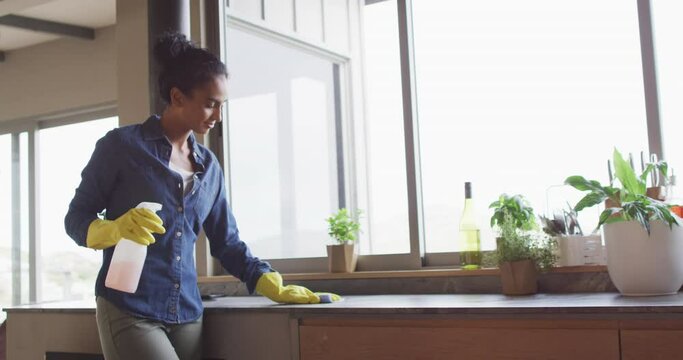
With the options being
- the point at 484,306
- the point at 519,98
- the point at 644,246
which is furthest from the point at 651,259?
the point at 519,98

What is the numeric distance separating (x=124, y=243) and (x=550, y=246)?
4.35ft

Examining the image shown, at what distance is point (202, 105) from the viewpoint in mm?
2346

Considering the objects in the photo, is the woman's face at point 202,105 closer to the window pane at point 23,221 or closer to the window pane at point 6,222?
the window pane at point 23,221

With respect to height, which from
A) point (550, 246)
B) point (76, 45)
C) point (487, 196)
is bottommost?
point (550, 246)

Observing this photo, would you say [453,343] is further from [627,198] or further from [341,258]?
[341,258]

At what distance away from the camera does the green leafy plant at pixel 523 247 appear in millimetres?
2439

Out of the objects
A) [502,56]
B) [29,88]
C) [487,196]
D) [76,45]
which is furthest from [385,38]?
[29,88]

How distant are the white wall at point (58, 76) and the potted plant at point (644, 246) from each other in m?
3.93

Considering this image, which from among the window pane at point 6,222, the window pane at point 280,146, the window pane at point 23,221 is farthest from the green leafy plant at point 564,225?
the window pane at point 6,222

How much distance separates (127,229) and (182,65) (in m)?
0.58

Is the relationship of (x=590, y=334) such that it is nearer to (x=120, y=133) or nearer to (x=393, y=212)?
(x=120, y=133)

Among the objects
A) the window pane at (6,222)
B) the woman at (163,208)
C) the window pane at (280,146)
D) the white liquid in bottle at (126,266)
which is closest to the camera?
the white liquid in bottle at (126,266)

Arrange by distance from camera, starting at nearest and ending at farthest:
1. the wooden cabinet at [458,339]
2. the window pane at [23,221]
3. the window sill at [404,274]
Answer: the wooden cabinet at [458,339] < the window sill at [404,274] < the window pane at [23,221]

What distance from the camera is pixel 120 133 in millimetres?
2289
